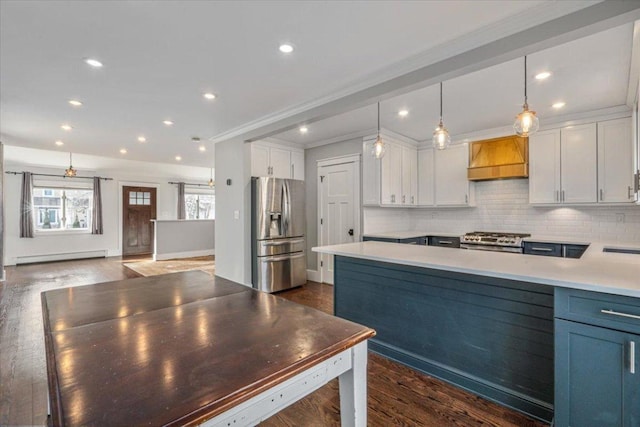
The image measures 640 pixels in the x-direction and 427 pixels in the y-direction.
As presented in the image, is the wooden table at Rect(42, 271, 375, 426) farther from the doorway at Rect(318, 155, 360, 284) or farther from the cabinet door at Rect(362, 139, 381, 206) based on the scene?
the doorway at Rect(318, 155, 360, 284)

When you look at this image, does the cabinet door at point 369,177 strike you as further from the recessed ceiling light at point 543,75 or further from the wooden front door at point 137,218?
the wooden front door at point 137,218

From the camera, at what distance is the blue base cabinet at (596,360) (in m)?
1.42

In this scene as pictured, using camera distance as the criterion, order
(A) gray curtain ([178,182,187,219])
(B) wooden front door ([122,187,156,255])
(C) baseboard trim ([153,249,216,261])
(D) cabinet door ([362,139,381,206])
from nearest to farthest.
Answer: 1. (D) cabinet door ([362,139,381,206])
2. (C) baseboard trim ([153,249,216,261])
3. (B) wooden front door ([122,187,156,255])
4. (A) gray curtain ([178,182,187,219])

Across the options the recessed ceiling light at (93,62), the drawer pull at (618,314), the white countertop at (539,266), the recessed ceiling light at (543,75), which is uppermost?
the recessed ceiling light at (93,62)

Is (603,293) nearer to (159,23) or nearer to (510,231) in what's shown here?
(159,23)

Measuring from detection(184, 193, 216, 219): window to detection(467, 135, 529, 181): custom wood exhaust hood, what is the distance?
26.8 ft

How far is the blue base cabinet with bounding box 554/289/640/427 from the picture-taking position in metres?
1.42

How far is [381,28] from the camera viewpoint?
81.7 inches

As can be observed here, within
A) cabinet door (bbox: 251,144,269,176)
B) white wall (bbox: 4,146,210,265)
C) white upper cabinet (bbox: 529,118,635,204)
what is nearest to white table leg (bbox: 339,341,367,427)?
cabinet door (bbox: 251,144,269,176)

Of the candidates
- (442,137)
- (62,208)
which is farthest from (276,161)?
(62,208)

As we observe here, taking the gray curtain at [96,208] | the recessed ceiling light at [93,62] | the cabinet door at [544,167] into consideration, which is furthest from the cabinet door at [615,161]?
the gray curtain at [96,208]

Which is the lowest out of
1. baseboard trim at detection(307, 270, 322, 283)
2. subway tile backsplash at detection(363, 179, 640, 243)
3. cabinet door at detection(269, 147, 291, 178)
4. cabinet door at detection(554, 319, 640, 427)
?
baseboard trim at detection(307, 270, 322, 283)

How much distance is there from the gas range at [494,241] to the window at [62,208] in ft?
29.3

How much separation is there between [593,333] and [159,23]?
3130 mm
